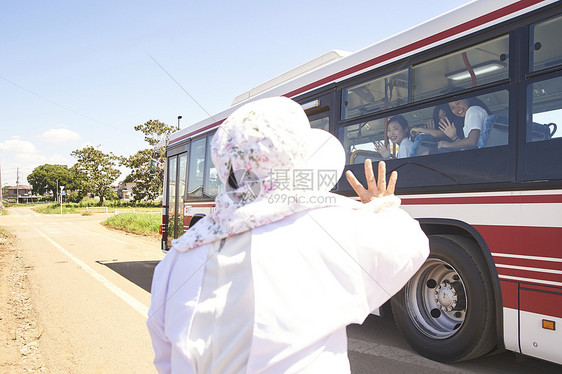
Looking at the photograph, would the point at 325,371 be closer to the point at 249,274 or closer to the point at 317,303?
the point at 317,303

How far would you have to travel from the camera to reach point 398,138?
4.59 m

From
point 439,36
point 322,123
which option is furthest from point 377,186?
point 322,123

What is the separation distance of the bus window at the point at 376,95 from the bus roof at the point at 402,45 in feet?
0.63

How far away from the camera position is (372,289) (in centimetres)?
145

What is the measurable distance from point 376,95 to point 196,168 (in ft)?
16.9

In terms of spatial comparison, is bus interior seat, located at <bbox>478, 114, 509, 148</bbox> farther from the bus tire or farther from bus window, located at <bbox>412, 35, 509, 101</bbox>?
the bus tire

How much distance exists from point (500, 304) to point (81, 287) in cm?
704

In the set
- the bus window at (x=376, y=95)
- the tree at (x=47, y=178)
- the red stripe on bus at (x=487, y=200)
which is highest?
the tree at (x=47, y=178)

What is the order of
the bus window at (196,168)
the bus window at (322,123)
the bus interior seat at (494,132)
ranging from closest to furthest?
the bus interior seat at (494,132) < the bus window at (322,123) < the bus window at (196,168)

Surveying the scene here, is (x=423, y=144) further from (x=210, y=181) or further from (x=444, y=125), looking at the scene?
(x=210, y=181)

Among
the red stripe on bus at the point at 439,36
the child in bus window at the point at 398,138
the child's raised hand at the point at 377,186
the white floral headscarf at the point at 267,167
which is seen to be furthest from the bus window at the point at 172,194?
the white floral headscarf at the point at 267,167

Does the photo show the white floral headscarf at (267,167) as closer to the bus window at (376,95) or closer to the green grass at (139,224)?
the bus window at (376,95)

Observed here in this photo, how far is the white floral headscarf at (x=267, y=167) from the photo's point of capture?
4.50 ft

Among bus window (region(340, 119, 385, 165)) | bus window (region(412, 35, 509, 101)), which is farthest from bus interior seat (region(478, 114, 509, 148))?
bus window (region(340, 119, 385, 165))
